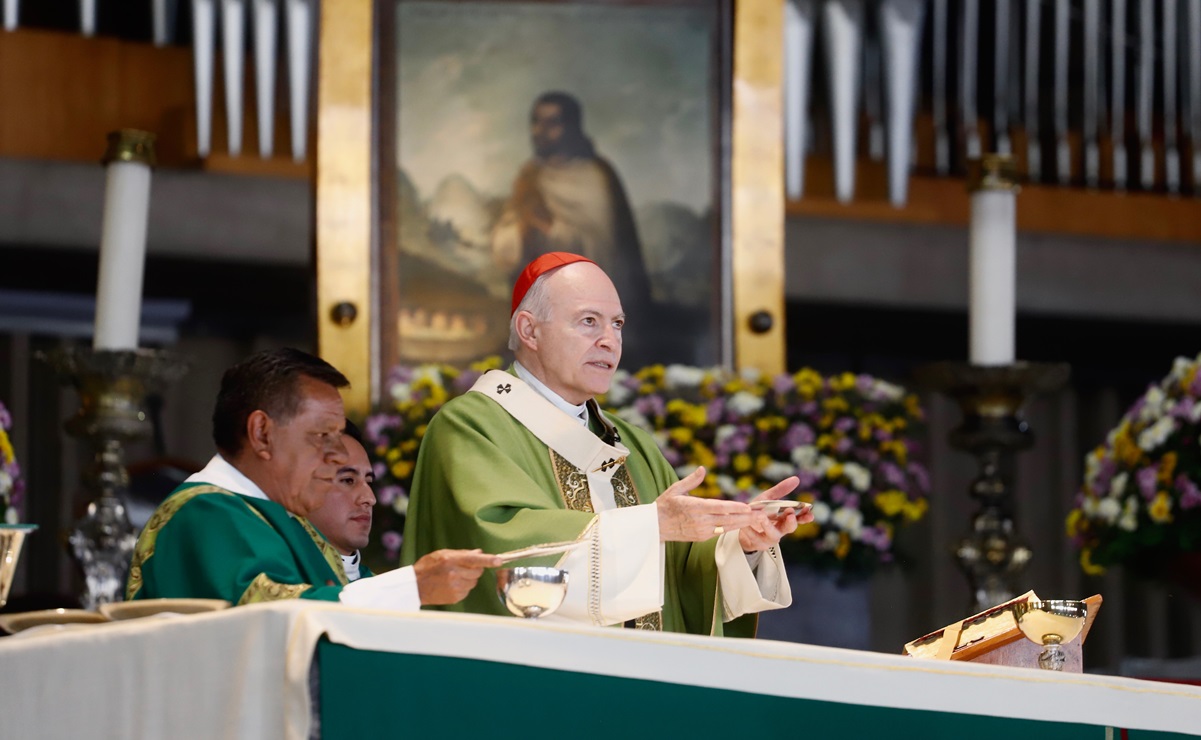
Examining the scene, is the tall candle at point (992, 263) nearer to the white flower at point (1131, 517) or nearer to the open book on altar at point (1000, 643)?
the white flower at point (1131, 517)

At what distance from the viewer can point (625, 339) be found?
17.9ft

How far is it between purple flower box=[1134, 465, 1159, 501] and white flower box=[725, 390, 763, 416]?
1019mm

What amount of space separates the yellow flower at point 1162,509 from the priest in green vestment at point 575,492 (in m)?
1.26

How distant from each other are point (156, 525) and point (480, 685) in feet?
2.84

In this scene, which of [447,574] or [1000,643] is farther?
[1000,643]

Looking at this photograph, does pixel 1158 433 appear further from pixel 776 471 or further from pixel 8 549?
pixel 8 549

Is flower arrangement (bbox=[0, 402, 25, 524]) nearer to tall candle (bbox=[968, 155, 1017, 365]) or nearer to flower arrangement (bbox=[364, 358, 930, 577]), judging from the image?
flower arrangement (bbox=[364, 358, 930, 577])

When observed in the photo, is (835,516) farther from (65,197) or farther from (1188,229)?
(1188,229)

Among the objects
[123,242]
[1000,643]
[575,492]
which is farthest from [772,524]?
[123,242]

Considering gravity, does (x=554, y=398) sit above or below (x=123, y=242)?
below

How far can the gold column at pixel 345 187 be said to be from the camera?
526 centimetres

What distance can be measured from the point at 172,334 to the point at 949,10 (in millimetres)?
3325

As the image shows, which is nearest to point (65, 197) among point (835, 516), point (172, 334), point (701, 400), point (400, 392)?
point (172, 334)

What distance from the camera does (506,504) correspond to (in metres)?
3.13
